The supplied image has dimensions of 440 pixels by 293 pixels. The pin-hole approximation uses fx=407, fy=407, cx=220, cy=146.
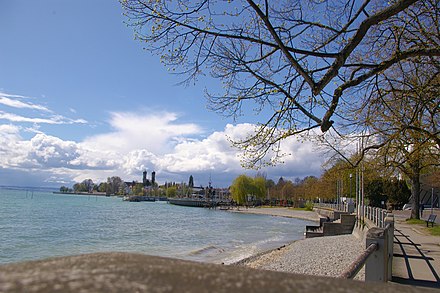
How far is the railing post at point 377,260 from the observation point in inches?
250

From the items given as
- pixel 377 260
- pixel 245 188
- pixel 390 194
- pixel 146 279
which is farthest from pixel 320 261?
pixel 245 188

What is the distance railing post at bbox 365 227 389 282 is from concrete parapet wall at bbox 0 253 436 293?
5.32 m

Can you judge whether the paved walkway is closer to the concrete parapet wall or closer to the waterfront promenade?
the waterfront promenade

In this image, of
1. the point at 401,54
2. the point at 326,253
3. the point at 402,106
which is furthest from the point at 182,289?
the point at 326,253

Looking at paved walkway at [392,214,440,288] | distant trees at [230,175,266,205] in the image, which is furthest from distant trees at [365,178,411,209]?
paved walkway at [392,214,440,288]

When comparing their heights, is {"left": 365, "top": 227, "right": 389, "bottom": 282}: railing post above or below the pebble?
above

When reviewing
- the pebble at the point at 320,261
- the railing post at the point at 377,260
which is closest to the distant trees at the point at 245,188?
Answer: the pebble at the point at 320,261

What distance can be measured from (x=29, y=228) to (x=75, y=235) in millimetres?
7713

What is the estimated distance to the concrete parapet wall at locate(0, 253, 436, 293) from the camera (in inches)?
50.8

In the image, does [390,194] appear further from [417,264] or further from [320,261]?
[417,264]

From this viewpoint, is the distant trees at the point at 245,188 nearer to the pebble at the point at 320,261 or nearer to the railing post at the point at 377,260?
the pebble at the point at 320,261

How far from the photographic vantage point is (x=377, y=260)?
6641 millimetres

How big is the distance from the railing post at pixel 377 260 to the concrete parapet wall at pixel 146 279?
532 centimetres

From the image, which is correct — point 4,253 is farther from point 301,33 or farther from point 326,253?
point 301,33
